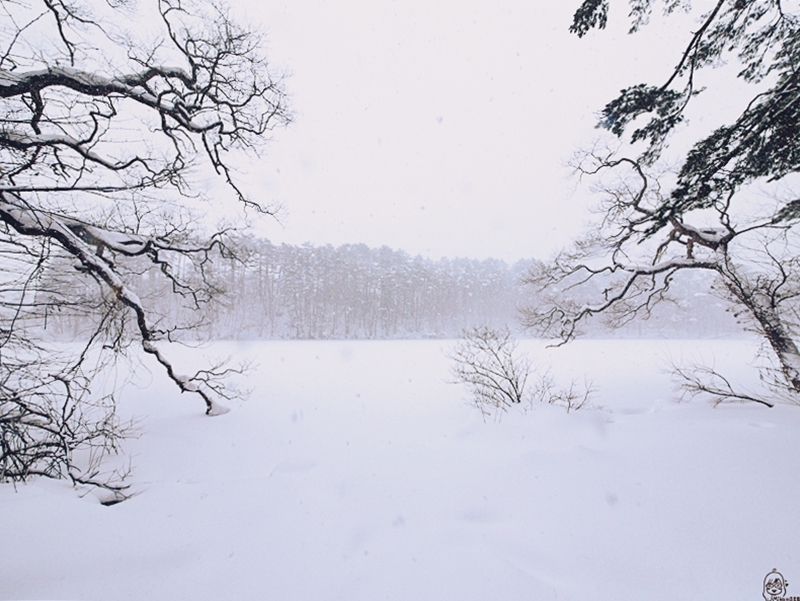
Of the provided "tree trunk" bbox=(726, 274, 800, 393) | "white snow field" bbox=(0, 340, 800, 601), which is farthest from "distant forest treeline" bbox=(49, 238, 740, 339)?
"white snow field" bbox=(0, 340, 800, 601)

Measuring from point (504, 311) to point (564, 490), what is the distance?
56.2 metres

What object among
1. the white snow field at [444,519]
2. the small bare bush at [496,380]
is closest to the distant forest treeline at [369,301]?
the small bare bush at [496,380]

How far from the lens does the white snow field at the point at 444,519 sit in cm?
250

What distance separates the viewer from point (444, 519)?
342cm

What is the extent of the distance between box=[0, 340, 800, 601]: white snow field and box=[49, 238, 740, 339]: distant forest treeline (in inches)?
1412

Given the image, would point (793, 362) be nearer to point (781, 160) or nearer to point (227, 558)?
point (781, 160)

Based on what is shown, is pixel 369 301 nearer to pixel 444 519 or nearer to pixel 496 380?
pixel 496 380

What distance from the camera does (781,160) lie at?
147 inches

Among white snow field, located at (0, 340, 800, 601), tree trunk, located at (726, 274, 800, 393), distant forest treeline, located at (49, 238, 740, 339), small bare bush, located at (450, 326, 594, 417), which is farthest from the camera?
distant forest treeline, located at (49, 238, 740, 339)

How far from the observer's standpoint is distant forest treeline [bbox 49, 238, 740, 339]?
44.4 m

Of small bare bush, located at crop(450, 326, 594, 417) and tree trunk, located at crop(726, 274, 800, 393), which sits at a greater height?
tree trunk, located at crop(726, 274, 800, 393)

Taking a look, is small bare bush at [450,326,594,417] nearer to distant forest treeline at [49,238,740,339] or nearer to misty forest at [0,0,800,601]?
misty forest at [0,0,800,601]

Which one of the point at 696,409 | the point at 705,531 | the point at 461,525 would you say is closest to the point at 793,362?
the point at 696,409

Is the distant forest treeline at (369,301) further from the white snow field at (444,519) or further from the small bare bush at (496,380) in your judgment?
the white snow field at (444,519)
